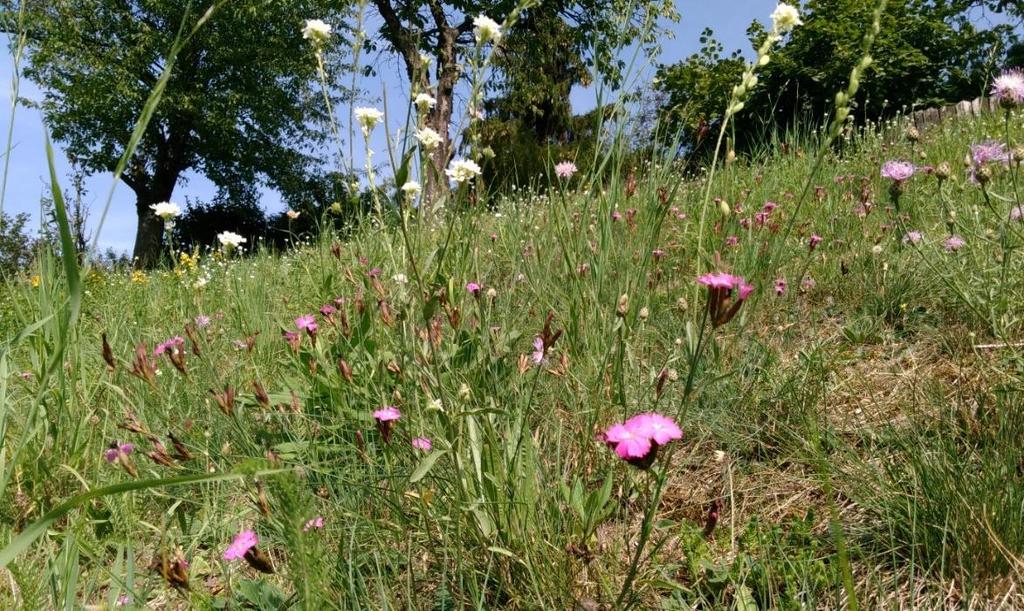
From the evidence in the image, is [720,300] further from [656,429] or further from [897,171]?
Result: [897,171]

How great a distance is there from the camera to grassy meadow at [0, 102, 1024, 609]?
104 cm

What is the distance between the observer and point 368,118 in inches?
54.7

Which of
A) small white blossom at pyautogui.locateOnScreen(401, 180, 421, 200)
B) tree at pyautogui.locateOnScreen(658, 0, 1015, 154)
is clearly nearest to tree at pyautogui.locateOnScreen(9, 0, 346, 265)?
tree at pyautogui.locateOnScreen(658, 0, 1015, 154)

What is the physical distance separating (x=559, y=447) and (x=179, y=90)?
1743 cm

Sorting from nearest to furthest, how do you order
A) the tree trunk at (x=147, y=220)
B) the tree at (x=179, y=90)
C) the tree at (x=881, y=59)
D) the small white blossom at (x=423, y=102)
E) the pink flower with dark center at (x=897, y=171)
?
1. the small white blossom at (x=423, y=102)
2. the pink flower with dark center at (x=897, y=171)
3. the tree at (x=881, y=59)
4. the tree at (x=179, y=90)
5. the tree trunk at (x=147, y=220)

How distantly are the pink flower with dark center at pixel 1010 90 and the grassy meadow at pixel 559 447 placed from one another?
0.21 meters

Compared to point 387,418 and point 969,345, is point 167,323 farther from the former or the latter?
point 969,345

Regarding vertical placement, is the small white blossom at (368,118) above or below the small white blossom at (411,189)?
above

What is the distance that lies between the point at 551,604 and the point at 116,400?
149 cm

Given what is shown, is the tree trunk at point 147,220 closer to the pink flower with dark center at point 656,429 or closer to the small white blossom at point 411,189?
the small white blossom at point 411,189

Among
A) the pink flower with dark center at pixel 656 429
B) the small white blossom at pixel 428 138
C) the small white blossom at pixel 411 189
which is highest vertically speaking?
the small white blossom at pixel 428 138

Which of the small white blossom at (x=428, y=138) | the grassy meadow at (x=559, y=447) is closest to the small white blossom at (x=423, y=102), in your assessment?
the small white blossom at (x=428, y=138)

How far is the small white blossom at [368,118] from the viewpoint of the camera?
1.38 meters

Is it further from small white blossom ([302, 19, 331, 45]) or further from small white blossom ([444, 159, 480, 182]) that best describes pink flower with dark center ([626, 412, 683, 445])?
small white blossom ([302, 19, 331, 45])
